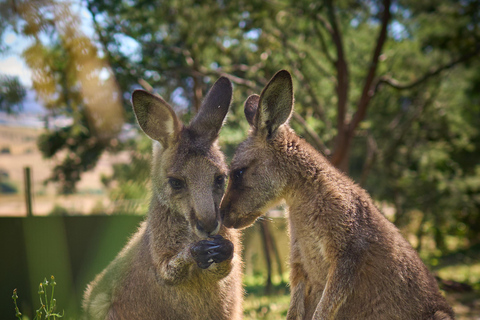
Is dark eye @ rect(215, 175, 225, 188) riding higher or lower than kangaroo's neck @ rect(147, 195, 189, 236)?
higher

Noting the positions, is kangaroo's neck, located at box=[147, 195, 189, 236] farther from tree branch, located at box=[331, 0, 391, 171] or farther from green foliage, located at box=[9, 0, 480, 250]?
tree branch, located at box=[331, 0, 391, 171]

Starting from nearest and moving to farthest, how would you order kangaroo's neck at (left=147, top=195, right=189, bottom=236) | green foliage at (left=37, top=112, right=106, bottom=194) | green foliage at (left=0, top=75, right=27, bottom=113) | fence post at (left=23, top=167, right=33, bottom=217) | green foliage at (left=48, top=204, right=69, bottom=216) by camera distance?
kangaroo's neck at (left=147, top=195, right=189, bottom=236)
green foliage at (left=0, top=75, right=27, bottom=113)
fence post at (left=23, top=167, right=33, bottom=217)
green foliage at (left=48, top=204, right=69, bottom=216)
green foliage at (left=37, top=112, right=106, bottom=194)

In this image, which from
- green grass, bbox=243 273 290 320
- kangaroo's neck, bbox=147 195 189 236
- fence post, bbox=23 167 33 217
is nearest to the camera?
kangaroo's neck, bbox=147 195 189 236

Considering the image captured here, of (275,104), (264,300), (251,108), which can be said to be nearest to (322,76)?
(264,300)

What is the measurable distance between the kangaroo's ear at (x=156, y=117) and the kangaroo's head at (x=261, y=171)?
1.76ft

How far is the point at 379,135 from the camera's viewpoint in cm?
946

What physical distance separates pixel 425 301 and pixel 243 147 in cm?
162

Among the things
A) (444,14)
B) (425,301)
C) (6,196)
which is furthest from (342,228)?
(444,14)

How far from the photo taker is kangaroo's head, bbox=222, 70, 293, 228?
2904mm

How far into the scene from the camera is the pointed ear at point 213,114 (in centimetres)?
321

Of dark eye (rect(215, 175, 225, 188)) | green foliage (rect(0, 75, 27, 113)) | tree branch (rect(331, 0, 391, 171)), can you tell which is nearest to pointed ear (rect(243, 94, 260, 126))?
dark eye (rect(215, 175, 225, 188))

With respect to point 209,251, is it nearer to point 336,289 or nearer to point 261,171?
point 261,171

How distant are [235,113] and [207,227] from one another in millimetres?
4083

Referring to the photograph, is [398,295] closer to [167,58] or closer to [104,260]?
[104,260]
